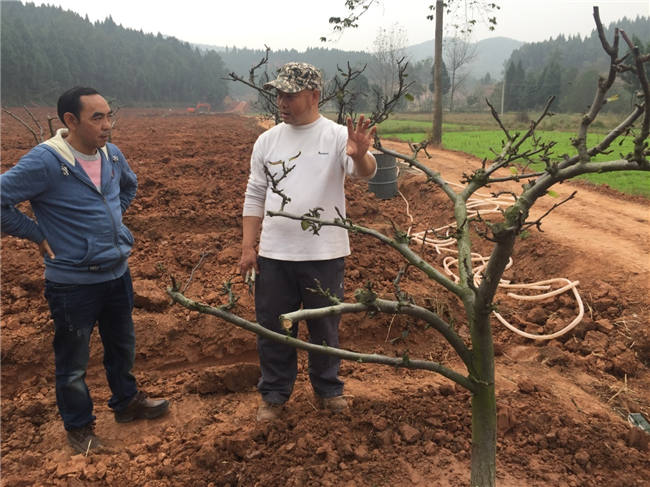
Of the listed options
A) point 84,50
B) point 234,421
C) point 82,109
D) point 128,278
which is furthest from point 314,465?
point 84,50

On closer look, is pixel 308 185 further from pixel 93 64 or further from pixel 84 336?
pixel 93 64

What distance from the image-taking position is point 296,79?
2.52m

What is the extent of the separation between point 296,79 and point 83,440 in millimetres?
2425

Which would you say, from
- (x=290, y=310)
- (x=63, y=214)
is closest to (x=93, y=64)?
(x=63, y=214)

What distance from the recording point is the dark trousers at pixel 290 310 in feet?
8.97

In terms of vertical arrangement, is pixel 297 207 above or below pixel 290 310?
above

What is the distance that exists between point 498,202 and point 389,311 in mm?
6507

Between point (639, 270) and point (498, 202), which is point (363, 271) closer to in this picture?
point (639, 270)

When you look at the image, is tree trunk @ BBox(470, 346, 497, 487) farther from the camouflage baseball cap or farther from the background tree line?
the background tree line

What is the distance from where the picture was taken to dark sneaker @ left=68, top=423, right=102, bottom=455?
271 centimetres

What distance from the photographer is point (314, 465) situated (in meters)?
2.40

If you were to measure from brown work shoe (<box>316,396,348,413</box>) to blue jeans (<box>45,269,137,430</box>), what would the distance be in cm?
127

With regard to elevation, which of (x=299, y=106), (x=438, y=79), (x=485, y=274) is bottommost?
(x=485, y=274)

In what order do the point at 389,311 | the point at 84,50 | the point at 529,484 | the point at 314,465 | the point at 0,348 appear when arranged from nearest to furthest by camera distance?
the point at 389,311 → the point at 529,484 → the point at 314,465 → the point at 0,348 → the point at 84,50
